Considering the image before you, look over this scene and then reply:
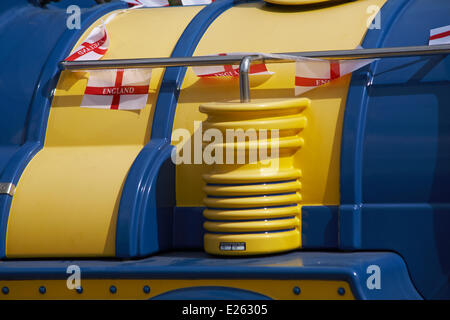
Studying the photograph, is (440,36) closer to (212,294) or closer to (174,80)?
(174,80)

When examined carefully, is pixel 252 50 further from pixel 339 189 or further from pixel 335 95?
pixel 339 189

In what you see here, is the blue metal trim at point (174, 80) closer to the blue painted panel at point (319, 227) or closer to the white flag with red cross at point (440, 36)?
the blue painted panel at point (319, 227)

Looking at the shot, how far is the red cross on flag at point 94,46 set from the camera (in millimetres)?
3363

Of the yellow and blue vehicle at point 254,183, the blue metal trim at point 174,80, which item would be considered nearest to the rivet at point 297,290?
the yellow and blue vehicle at point 254,183

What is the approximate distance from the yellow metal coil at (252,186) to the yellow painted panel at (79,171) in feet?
1.32

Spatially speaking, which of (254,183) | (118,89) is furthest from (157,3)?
(254,183)

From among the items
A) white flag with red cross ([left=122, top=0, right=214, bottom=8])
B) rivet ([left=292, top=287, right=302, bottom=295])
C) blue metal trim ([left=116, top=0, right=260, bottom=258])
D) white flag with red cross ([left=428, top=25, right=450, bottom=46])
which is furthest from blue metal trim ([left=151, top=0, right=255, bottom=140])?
white flag with red cross ([left=428, top=25, right=450, bottom=46])

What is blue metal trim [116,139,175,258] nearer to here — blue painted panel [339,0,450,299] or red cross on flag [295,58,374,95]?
red cross on flag [295,58,374,95]

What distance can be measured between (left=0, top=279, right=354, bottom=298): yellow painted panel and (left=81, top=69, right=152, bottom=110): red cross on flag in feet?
2.58

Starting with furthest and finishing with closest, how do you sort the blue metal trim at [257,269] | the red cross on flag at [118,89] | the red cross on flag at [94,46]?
the red cross on flag at [94,46] → the red cross on flag at [118,89] → the blue metal trim at [257,269]

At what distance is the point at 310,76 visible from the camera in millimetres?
2967

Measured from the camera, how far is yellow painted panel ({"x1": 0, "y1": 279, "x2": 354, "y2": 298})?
254cm

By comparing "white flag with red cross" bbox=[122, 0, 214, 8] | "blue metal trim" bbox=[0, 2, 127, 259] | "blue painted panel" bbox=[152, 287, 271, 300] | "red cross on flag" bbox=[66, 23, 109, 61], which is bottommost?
"blue painted panel" bbox=[152, 287, 271, 300]
